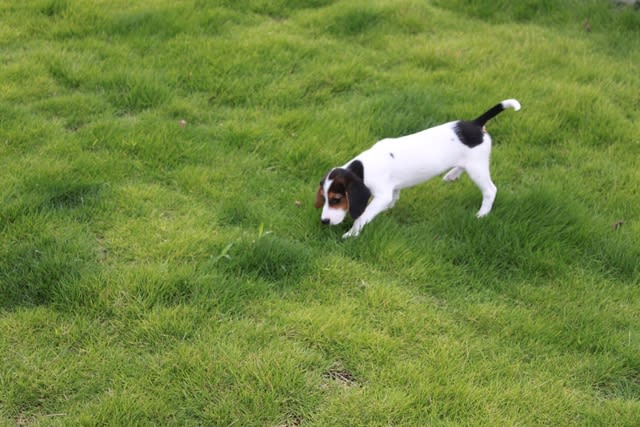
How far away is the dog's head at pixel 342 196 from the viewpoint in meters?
4.11

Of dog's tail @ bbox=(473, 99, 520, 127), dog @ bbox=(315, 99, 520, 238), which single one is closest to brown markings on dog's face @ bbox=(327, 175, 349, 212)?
dog @ bbox=(315, 99, 520, 238)

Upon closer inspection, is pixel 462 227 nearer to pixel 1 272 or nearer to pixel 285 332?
pixel 285 332

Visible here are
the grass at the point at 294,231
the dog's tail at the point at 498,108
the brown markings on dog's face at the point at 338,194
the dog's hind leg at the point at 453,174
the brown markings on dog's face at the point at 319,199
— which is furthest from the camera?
the dog's hind leg at the point at 453,174

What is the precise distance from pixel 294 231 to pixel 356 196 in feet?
1.69

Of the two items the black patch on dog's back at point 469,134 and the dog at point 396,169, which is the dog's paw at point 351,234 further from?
the black patch on dog's back at point 469,134

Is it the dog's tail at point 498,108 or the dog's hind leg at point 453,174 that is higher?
the dog's tail at point 498,108

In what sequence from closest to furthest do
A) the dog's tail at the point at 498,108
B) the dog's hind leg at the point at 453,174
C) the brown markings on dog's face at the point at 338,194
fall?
the brown markings on dog's face at the point at 338,194 → the dog's tail at the point at 498,108 → the dog's hind leg at the point at 453,174

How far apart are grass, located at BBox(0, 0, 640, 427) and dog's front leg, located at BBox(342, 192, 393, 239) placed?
91 millimetres

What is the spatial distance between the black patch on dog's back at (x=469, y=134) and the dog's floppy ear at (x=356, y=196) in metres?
0.77

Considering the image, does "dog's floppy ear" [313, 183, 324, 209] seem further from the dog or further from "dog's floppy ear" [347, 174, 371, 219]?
"dog's floppy ear" [347, 174, 371, 219]

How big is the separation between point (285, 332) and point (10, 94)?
3.49 m

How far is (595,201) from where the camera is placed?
190 inches

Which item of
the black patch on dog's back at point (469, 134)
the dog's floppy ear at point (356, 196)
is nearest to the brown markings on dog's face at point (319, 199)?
the dog's floppy ear at point (356, 196)

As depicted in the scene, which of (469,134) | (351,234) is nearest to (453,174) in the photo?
(469,134)
